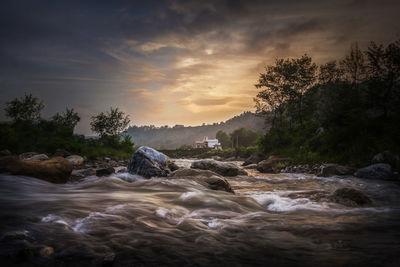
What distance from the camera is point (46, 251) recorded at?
274 centimetres

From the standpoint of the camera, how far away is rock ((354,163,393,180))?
39.4 feet

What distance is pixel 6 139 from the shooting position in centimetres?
2464

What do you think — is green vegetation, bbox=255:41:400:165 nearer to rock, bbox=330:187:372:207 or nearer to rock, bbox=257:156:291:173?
rock, bbox=257:156:291:173

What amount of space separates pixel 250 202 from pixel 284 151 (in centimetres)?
2261

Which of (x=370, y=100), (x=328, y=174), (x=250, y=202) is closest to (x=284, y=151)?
(x=370, y=100)

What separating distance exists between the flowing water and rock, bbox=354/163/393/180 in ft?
24.8

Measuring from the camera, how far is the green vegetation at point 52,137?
27950mm

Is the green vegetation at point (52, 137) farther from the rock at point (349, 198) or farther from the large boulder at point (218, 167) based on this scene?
the rock at point (349, 198)

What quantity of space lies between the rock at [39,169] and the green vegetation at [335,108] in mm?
16601

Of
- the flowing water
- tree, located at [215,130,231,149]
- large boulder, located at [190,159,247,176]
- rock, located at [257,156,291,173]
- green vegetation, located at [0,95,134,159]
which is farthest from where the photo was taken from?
tree, located at [215,130,231,149]

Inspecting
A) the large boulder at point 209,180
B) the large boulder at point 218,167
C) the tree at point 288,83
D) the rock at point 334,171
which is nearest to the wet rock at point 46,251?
the large boulder at point 209,180

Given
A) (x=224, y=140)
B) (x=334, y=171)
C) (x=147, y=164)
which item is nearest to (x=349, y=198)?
(x=147, y=164)

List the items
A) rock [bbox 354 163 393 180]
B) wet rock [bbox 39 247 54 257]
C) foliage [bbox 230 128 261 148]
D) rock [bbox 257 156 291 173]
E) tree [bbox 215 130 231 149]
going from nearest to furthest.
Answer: wet rock [bbox 39 247 54 257] → rock [bbox 354 163 393 180] → rock [bbox 257 156 291 173] → foliage [bbox 230 128 261 148] → tree [bbox 215 130 231 149]

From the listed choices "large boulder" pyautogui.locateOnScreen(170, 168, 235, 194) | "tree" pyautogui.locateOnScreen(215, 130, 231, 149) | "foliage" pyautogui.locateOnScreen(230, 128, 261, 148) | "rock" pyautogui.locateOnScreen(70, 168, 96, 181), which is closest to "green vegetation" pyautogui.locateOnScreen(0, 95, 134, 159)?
"rock" pyautogui.locateOnScreen(70, 168, 96, 181)
